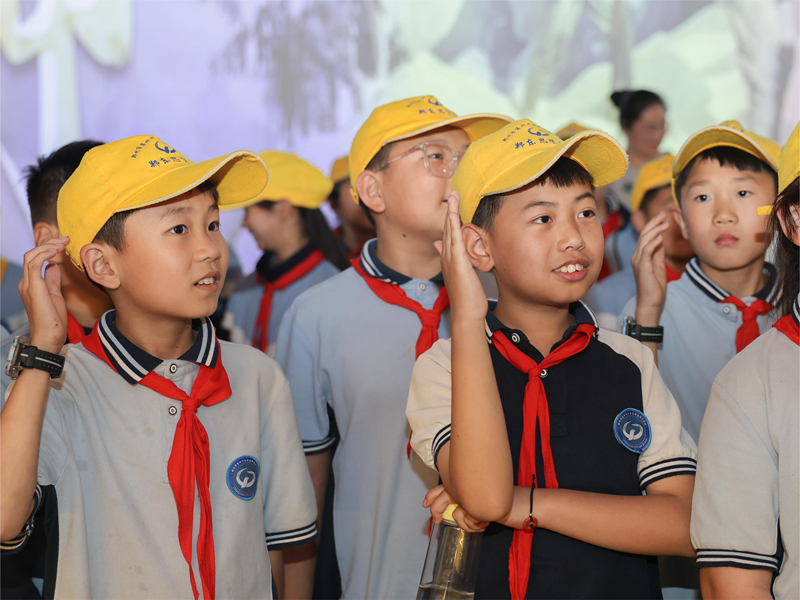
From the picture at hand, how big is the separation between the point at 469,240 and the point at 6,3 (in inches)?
194

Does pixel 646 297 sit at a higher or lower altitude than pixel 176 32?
lower

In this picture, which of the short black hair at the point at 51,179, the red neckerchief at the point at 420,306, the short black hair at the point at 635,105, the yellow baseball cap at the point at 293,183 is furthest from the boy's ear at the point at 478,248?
the short black hair at the point at 635,105

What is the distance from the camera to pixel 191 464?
1543 mm

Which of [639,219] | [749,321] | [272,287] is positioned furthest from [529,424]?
[272,287]

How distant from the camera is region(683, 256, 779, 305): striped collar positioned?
2.10 m

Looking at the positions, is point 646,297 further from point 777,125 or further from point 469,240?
point 777,125

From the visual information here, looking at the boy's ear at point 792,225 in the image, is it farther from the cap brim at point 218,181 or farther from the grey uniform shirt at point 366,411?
the cap brim at point 218,181

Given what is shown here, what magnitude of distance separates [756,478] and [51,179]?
2037 millimetres

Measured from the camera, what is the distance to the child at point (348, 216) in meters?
4.19

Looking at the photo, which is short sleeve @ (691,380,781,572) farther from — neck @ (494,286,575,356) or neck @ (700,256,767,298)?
neck @ (700,256,767,298)

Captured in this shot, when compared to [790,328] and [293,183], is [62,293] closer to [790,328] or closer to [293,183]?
[293,183]

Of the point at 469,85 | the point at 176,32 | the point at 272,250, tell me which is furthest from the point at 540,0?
the point at 272,250

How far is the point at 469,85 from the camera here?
6.48 meters

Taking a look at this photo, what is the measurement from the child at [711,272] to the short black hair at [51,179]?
1.70 meters
